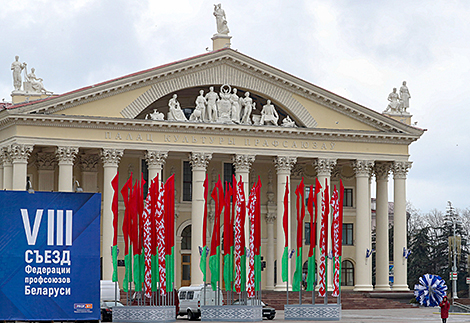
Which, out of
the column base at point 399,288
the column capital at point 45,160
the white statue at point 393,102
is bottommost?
the column base at point 399,288

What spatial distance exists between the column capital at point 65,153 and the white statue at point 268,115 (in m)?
11.4

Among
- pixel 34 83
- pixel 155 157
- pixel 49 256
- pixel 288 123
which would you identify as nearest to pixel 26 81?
pixel 34 83

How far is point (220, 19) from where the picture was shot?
187 ft

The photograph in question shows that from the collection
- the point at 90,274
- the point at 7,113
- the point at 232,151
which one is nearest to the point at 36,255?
the point at 90,274

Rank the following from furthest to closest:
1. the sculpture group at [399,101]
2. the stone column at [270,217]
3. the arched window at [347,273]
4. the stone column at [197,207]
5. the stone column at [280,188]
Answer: the arched window at [347,273], the stone column at [270,217], the sculpture group at [399,101], the stone column at [280,188], the stone column at [197,207]

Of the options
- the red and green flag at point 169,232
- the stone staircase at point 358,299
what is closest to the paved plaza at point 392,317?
the stone staircase at point 358,299

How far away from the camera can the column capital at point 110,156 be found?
52.3 meters

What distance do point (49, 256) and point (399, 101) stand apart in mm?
39649

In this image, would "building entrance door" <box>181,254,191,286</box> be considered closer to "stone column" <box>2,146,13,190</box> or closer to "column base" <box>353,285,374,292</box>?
"column base" <box>353,285,374,292</box>

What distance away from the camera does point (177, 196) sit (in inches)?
2322

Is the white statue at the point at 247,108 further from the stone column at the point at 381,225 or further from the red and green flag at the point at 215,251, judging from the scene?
the red and green flag at the point at 215,251

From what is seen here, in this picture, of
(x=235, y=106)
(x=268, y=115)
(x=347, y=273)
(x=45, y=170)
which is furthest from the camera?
(x=347, y=273)

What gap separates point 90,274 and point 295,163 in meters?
35.4

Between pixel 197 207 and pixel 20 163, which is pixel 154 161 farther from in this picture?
pixel 20 163
